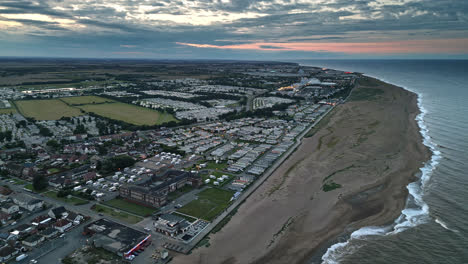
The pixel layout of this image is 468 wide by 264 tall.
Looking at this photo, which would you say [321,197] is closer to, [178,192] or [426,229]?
[426,229]

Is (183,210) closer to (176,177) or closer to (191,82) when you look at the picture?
(176,177)

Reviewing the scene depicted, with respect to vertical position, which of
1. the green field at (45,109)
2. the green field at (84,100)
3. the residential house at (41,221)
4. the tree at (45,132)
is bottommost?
the residential house at (41,221)

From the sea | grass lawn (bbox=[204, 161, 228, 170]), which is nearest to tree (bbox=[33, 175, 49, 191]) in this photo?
grass lawn (bbox=[204, 161, 228, 170])

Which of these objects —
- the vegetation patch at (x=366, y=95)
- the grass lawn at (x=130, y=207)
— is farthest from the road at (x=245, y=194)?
the vegetation patch at (x=366, y=95)

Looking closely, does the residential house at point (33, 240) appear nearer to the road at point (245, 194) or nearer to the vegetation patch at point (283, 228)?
the road at point (245, 194)

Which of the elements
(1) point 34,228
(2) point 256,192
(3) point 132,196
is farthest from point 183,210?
(1) point 34,228

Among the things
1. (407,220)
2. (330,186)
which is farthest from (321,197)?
(407,220)
